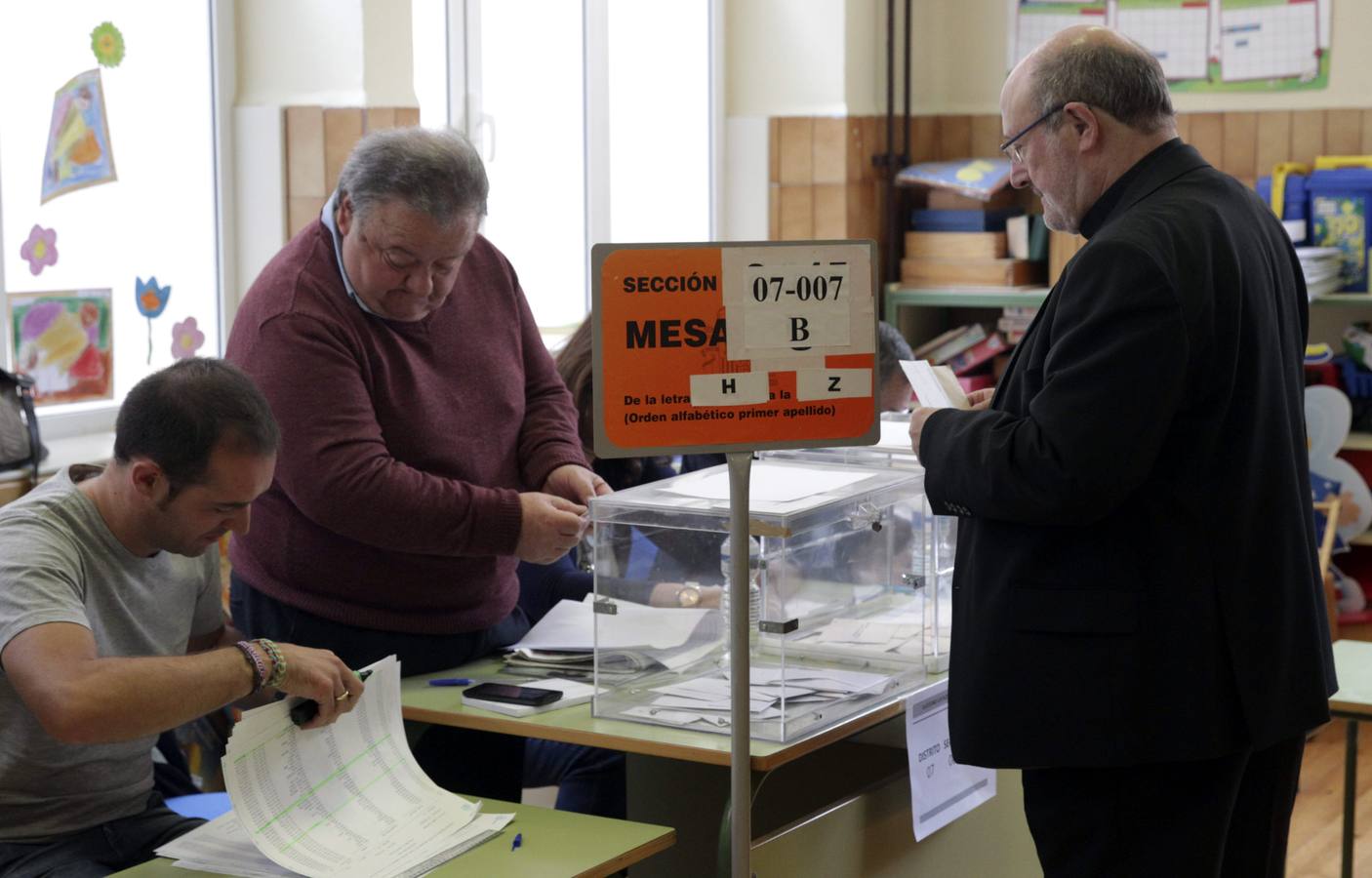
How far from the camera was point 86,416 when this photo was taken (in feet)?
10.5

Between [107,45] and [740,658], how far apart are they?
216 centimetres

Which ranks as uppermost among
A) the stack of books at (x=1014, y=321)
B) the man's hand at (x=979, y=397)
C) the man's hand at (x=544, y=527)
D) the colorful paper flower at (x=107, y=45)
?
the colorful paper flower at (x=107, y=45)

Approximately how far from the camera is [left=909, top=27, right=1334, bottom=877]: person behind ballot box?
176 centimetres

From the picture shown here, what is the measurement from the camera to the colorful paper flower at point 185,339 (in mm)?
3365

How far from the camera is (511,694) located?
88.3 inches

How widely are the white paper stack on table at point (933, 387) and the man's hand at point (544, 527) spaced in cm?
53

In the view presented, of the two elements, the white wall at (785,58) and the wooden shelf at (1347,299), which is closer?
the wooden shelf at (1347,299)

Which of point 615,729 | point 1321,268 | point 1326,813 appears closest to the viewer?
point 615,729

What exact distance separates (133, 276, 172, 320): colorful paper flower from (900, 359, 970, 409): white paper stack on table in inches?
72.0

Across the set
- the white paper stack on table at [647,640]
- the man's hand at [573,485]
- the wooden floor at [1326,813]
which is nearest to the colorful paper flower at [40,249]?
the man's hand at [573,485]

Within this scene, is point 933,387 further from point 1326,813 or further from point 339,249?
point 1326,813

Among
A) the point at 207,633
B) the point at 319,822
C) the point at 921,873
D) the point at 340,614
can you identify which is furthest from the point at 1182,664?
the point at 207,633

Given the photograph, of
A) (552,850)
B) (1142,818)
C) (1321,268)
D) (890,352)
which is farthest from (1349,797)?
(1321,268)

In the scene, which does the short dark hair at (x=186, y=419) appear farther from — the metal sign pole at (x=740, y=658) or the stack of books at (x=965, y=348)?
the stack of books at (x=965, y=348)
